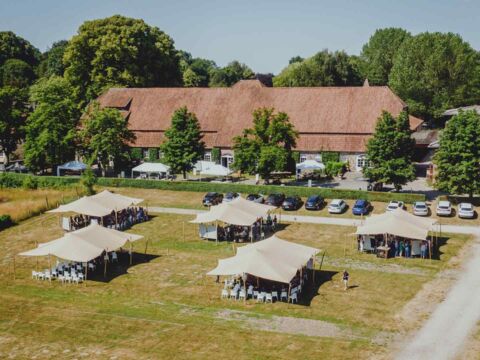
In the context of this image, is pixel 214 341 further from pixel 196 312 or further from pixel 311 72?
pixel 311 72

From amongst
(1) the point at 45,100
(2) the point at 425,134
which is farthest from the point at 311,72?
(1) the point at 45,100

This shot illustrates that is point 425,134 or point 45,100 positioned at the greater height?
point 45,100

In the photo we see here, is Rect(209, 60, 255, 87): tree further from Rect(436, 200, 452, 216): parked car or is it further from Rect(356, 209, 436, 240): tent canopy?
Rect(356, 209, 436, 240): tent canopy

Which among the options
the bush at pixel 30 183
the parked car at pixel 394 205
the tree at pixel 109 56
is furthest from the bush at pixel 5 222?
Answer: the tree at pixel 109 56

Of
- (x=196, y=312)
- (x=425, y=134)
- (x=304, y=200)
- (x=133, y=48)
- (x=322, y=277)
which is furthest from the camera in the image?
(x=133, y=48)

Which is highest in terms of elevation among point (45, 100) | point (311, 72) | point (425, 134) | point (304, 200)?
point (311, 72)

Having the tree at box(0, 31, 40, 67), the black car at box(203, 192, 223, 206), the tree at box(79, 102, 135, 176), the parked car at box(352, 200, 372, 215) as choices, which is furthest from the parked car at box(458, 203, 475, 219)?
the tree at box(0, 31, 40, 67)
